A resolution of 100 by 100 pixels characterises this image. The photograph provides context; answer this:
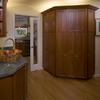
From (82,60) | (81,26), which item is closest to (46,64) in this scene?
(82,60)

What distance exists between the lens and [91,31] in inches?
210

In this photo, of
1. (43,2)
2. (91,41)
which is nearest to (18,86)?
(91,41)

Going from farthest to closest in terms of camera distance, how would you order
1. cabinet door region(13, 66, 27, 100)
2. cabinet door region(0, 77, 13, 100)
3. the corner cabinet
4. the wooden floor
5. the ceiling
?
the ceiling
the corner cabinet
the wooden floor
cabinet door region(13, 66, 27, 100)
cabinet door region(0, 77, 13, 100)

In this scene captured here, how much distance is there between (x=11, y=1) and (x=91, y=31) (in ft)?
9.05

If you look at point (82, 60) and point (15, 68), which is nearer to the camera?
point (15, 68)

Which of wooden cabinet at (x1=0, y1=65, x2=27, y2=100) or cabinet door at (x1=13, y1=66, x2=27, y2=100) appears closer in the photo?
wooden cabinet at (x1=0, y1=65, x2=27, y2=100)

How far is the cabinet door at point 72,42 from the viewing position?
519 centimetres

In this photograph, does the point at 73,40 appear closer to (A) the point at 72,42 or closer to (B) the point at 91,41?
(A) the point at 72,42

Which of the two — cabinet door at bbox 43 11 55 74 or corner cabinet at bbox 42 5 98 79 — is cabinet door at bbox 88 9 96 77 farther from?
cabinet door at bbox 43 11 55 74

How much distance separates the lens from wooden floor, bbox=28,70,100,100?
388 centimetres

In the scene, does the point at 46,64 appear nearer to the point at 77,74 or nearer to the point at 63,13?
the point at 77,74

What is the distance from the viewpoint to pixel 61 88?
14.6ft

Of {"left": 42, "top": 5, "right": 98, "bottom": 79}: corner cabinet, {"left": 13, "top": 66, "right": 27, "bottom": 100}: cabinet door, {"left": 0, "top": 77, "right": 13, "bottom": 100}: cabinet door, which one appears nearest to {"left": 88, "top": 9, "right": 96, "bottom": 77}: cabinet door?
{"left": 42, "top": 5, "right": 98, "bottom": 79}: corner cabinet

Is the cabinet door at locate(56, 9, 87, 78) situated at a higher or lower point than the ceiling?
lower
